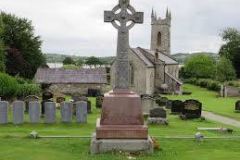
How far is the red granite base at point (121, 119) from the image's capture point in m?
15.0

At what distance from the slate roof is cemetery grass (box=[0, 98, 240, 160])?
29172 mm

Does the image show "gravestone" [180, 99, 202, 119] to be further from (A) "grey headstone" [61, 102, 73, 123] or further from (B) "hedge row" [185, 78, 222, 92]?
(B) "hedge row" [185, 78, 222, 92]

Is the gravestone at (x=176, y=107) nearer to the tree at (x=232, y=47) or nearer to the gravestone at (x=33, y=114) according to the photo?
the gravestone at (x=33, y=114)

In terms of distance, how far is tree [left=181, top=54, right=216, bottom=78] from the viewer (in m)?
88.2

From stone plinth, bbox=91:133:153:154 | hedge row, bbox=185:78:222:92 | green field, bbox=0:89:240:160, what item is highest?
hedge row, bbox=185:78:222:92

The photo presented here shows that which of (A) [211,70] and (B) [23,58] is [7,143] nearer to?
(B) [23,58]

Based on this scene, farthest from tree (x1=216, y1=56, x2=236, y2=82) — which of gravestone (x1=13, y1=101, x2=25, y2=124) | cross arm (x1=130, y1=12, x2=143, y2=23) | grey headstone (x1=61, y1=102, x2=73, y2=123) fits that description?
cross arm (x1=130, y1=12, x2=143, y2=23)

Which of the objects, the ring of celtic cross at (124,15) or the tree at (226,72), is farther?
the tree at (226,72)

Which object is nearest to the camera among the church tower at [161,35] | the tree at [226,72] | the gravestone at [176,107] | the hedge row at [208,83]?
the gravestone at [176,107]

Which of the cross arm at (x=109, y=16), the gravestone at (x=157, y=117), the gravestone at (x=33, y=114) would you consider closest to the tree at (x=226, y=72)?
the gravestone at (x=157, y=117)

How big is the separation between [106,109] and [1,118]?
350 inches

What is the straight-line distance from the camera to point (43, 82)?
51.0 metres

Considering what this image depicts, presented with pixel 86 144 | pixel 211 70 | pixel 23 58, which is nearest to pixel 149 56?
pixel 23 58

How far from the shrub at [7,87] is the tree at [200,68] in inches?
2324
